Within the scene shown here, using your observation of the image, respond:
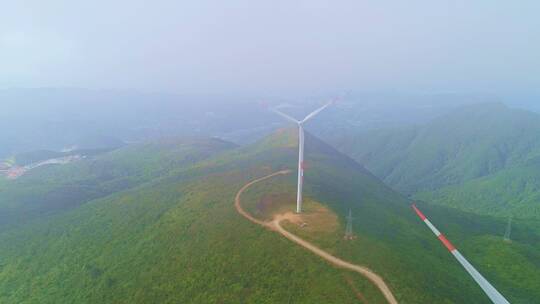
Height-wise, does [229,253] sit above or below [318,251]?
below

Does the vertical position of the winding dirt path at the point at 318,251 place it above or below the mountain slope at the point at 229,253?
above

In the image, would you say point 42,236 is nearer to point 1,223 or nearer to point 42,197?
point 1,223

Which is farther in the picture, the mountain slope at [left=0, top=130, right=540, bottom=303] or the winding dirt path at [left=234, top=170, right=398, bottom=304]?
the mountain slope at [left=0, top=130, right=540, bottom=303]

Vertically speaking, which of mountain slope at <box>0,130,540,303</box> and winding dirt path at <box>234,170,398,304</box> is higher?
winding dirt path at <box>234,170,398,304</box>

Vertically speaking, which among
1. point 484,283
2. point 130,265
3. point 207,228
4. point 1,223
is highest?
point 484,283

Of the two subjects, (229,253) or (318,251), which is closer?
(318,251)

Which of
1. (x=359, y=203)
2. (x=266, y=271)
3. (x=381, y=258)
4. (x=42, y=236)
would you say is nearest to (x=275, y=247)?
(x=266, y=271)

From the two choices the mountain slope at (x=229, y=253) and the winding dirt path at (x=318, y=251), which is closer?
the winding dirt path at (x=318, y=251)

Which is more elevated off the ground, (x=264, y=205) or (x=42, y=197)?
(x=264, y=205)
